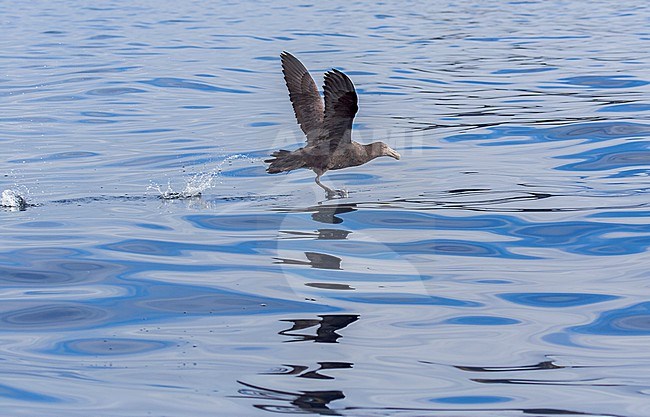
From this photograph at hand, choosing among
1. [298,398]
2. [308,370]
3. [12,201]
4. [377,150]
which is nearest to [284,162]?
[377,150]

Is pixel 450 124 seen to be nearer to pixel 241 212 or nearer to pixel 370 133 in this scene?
pixel 370 133

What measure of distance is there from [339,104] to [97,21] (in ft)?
75.5

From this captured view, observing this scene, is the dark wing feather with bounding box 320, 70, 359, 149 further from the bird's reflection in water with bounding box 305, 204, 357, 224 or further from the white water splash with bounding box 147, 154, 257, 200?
the white water splash with bounding box 147, 154, 257, 200

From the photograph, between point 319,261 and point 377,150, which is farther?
point 377,150

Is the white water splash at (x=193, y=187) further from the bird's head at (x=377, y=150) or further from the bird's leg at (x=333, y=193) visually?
the bird's head at (x=377, y=150)

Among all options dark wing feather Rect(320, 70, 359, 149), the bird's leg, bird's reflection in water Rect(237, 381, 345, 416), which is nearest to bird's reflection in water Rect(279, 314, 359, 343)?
bird's reflection in water Rect(237, 381, 345, 416)

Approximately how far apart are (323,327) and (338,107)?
428cm

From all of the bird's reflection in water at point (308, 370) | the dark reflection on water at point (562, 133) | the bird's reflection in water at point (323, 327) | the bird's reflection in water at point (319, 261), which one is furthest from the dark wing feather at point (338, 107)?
the bird's reflection in water at point (308, 370)

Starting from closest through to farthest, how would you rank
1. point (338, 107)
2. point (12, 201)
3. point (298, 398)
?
point (298, 398), point (12, 201), point (338, 107)

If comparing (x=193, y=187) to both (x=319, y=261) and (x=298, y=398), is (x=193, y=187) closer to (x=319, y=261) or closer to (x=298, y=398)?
(x=319, y=261)

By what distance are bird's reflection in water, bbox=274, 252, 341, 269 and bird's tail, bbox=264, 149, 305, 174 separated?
2.46 meters

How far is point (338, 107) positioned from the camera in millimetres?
10664

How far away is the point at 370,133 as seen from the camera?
1535 cm

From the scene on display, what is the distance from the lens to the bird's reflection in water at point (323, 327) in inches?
256
